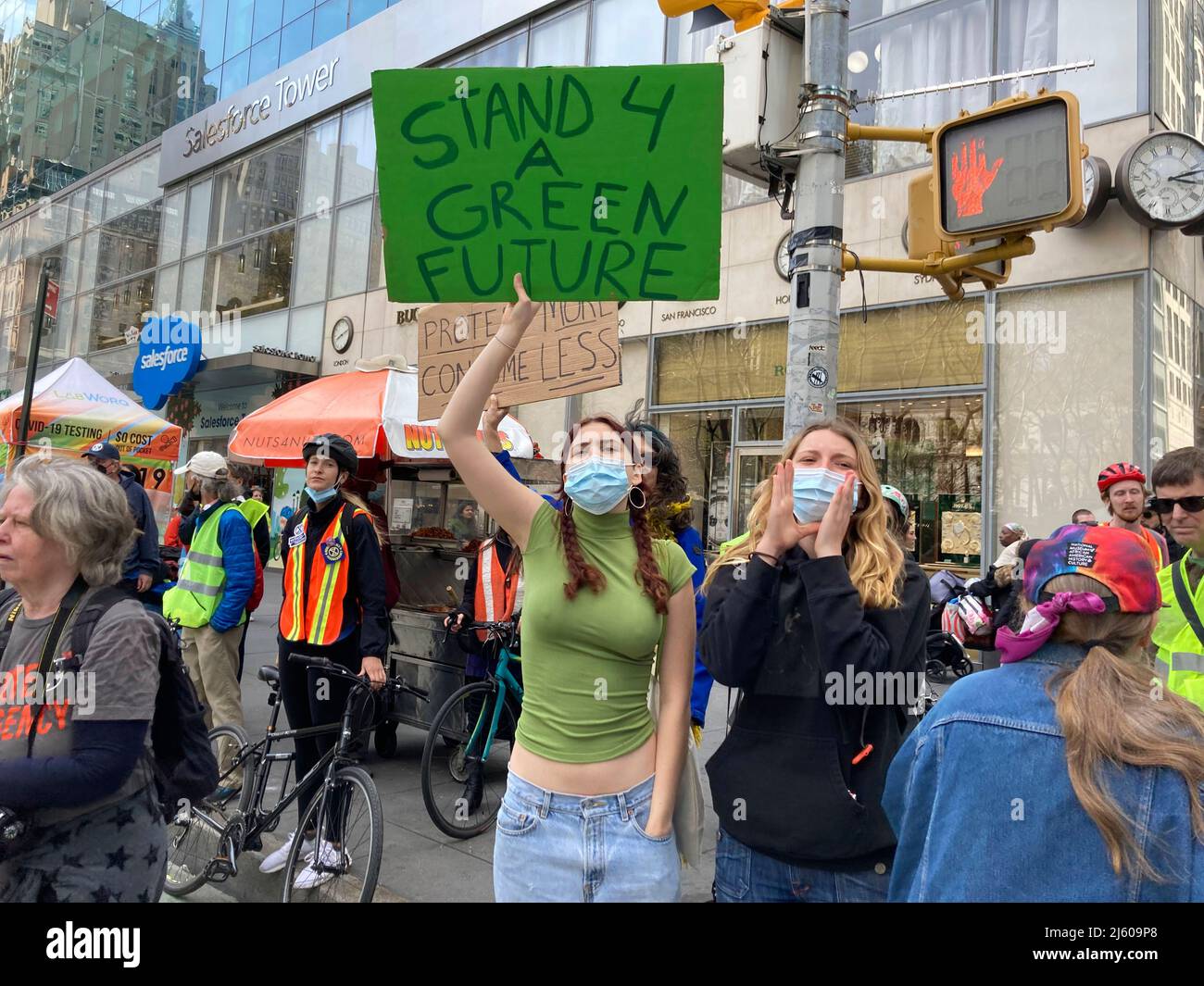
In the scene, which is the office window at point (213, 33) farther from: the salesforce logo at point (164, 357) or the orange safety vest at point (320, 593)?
the orange safety vest at point (320, 593)

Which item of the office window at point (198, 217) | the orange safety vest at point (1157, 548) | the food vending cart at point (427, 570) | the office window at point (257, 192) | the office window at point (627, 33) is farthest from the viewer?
the office window at point (198, 217)

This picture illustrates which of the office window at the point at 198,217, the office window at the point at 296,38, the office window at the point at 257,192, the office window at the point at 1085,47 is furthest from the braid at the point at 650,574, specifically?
the office window at the point at 198,217

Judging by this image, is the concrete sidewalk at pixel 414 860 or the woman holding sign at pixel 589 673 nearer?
the woman holding sign at pixel 589 673

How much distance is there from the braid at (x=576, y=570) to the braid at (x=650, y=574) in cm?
11

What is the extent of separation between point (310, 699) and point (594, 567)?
2.60m

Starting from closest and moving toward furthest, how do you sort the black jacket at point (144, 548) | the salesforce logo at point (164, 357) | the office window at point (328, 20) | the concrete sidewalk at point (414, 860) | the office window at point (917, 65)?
the concrete sidewalk at point (414, 860)
the black jacket at point (144, 548)
the office window at point (917, 65)
the office window at point (328, 20)
the salesforce logo at point (164, 357)

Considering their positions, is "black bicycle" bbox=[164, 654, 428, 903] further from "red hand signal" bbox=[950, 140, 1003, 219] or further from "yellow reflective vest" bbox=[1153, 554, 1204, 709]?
"red hand signal" bbox=[950, 140, 1003, 219]

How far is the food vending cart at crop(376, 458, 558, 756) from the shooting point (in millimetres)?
6090

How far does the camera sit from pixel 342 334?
734 inches

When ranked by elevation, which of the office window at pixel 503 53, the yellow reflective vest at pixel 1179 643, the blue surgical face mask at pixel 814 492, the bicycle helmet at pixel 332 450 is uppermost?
the office window at pixel 503 53

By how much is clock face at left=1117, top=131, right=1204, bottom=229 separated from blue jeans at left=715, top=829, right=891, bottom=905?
9.37m

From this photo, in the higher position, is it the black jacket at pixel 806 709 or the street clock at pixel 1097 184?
the street clock at pixel 1097 184

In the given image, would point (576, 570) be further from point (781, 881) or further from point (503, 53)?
point (503, 53)

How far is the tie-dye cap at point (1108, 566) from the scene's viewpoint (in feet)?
5.03
